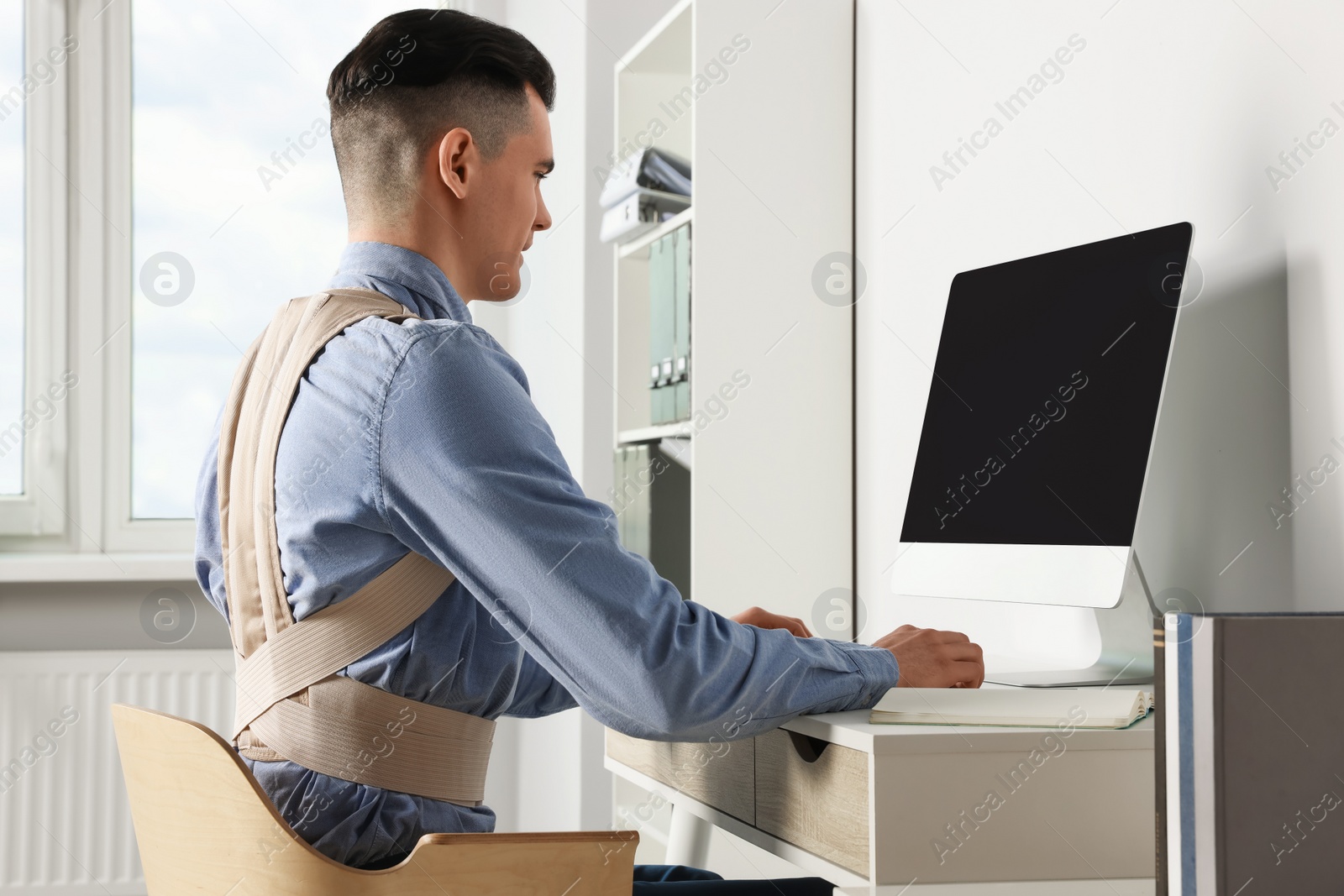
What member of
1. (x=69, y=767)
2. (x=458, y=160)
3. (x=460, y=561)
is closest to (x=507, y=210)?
(x=458, y=160)

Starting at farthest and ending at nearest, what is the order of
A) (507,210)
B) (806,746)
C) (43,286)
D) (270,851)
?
(43,286)
(507,210)
(806,746)
(270,851)

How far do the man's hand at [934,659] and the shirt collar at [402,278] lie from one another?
56 cm

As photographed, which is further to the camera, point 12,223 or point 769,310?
point 12,223

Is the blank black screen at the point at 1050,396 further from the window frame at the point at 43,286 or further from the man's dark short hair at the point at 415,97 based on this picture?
the window frame at the point at 43,286

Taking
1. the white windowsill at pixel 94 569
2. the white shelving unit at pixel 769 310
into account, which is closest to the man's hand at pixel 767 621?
the white shelving unit at pixel 769 310

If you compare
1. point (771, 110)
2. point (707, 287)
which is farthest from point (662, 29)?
point (707, 287)

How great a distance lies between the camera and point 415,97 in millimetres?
1245

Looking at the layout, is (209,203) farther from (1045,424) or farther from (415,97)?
(1045,424)

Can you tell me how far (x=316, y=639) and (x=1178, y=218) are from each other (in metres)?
1.07

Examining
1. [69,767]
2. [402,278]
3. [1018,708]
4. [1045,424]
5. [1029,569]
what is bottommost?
[69,767]

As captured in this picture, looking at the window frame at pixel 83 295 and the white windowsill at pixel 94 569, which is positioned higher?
the window frame at pixel 83 295

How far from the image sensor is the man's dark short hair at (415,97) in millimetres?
1238

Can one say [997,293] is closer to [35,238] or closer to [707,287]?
[707,287]

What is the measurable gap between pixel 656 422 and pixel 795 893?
4.38ft
